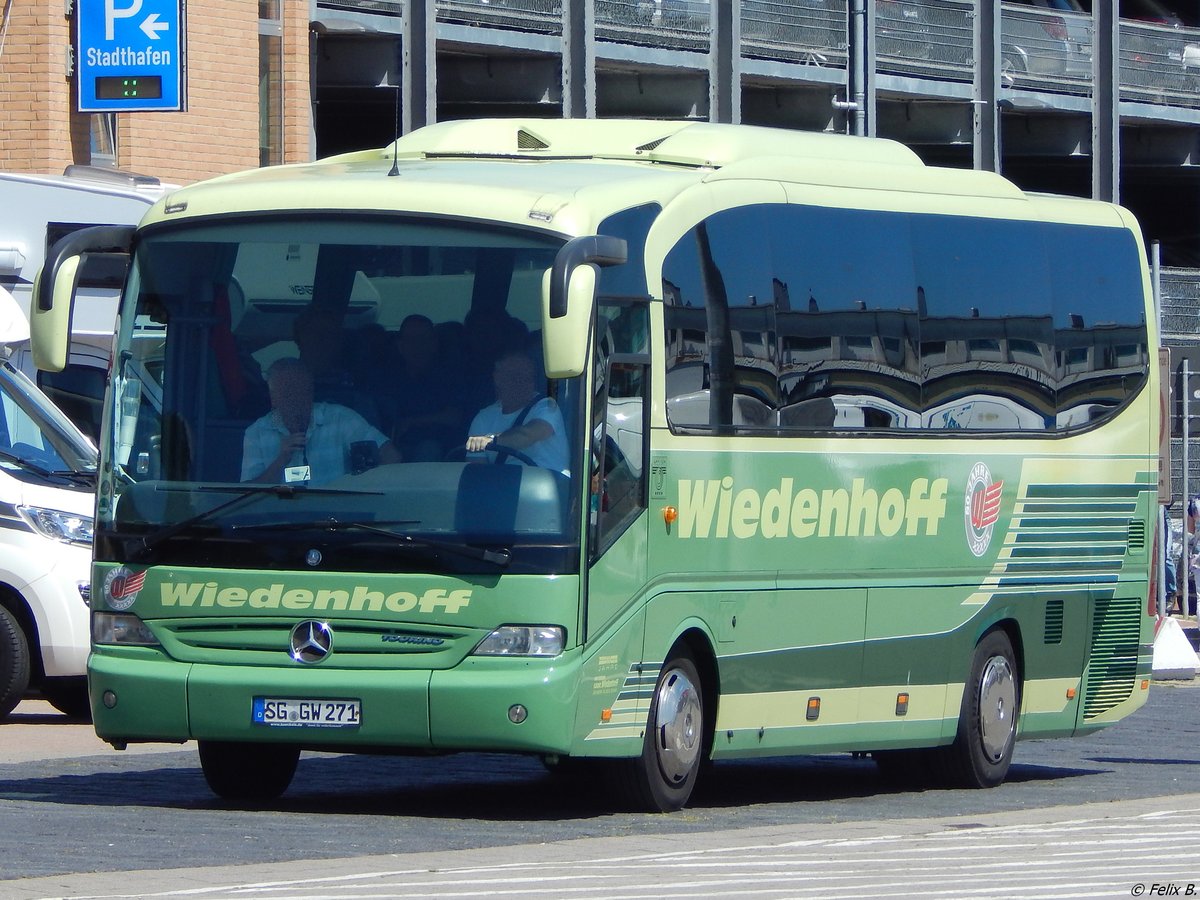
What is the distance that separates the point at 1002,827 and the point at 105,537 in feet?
13.9

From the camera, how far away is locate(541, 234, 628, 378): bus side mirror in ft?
34.6

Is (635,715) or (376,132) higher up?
(376,132)

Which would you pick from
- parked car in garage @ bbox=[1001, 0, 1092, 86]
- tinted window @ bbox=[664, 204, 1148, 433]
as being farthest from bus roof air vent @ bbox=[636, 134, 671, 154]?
parked car in garage @ bbox=[1001, 0, 1092, 86]

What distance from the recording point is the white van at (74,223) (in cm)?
1897

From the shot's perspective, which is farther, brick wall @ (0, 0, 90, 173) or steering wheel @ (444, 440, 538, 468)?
brick wall @ (0, 0, 90, 173)

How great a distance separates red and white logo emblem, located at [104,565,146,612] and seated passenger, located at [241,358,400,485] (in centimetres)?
70

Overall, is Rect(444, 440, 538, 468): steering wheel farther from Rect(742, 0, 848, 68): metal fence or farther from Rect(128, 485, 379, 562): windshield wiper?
Rect(742, 0, 848, 68): metal fence

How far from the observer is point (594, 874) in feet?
30.9

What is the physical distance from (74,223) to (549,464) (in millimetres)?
8826

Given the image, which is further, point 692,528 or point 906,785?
point 906,785

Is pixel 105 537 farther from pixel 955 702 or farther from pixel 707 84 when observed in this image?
pixel 707 84

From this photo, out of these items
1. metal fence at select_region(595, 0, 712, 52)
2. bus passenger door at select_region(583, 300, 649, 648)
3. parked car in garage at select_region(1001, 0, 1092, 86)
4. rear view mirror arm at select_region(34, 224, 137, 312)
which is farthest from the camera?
parked car in garage at select_region(1001, 0, 1092, 86)

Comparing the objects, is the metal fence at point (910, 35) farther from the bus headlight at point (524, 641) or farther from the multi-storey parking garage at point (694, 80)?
the bus headlight at point (524, 641)

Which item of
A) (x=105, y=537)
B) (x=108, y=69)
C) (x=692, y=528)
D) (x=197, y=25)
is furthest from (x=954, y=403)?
(x=197, y=25)
